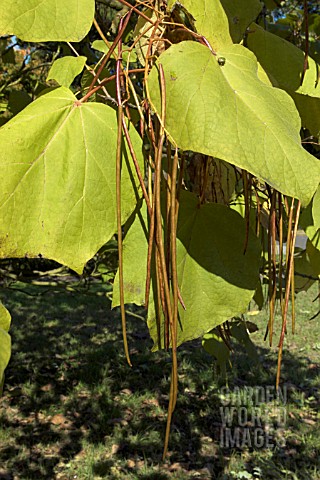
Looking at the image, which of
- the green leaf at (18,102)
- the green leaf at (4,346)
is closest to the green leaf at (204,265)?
the green leaf at (4,346)

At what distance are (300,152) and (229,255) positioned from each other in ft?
0.43

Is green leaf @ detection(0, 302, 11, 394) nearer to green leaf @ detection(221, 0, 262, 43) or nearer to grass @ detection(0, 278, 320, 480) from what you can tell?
green leaf @ detection(221, 0, 262, 43)

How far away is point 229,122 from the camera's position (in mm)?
362

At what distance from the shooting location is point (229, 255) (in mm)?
478

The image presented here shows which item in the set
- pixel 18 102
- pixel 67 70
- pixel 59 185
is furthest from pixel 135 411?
pixel 59 185

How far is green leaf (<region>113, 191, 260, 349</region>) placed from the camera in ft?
1.53

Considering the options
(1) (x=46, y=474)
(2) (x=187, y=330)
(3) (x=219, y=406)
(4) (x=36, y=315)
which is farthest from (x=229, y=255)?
(4) (x=36, y=315)

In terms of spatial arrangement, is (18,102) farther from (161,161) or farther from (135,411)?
(135,411)

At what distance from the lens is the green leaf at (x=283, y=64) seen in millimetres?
544

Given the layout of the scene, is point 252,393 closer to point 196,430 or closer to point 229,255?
point 196,430

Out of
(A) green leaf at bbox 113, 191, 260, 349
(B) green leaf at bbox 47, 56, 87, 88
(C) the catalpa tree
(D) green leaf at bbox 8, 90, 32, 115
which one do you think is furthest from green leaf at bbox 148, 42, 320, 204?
(D) green leaf at bbox 8, 90, 32, 115

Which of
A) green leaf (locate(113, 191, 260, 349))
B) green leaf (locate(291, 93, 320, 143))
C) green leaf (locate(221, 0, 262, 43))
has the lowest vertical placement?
green leaf (locate(113, 191, 260, 349))

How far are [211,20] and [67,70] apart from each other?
0.22m

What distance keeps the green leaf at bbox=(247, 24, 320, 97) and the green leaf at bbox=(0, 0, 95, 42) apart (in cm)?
20
